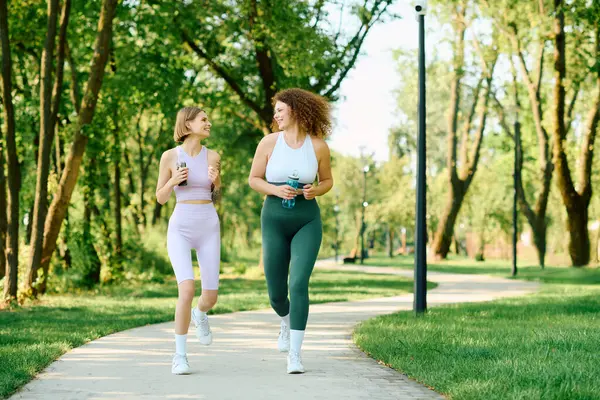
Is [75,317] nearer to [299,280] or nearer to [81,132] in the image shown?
[81,132]

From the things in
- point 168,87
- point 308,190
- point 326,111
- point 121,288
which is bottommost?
point 121,288

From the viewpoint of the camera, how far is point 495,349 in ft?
27.1

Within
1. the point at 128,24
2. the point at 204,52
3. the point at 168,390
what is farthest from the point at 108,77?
the point at 168,390

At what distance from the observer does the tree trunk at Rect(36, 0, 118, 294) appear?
16906 millimetres

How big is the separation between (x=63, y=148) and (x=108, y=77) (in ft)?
7.63

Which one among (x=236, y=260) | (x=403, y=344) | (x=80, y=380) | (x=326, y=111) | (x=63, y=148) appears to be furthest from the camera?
(x=236, y=260)

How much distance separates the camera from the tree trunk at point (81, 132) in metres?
16.9

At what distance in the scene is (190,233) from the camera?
23.1ft

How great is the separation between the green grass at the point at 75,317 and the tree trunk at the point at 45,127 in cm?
104

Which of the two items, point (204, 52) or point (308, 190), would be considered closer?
point (308, 190)

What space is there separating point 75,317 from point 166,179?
6.46 m

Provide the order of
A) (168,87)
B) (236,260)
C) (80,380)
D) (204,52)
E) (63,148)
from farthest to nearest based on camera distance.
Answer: (236,260) → (204,52) → (168,87) → (63,148) → (80,380)

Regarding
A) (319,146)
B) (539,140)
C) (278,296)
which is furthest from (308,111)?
(539,140)

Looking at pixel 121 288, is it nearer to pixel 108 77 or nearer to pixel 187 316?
pixel 108 77
